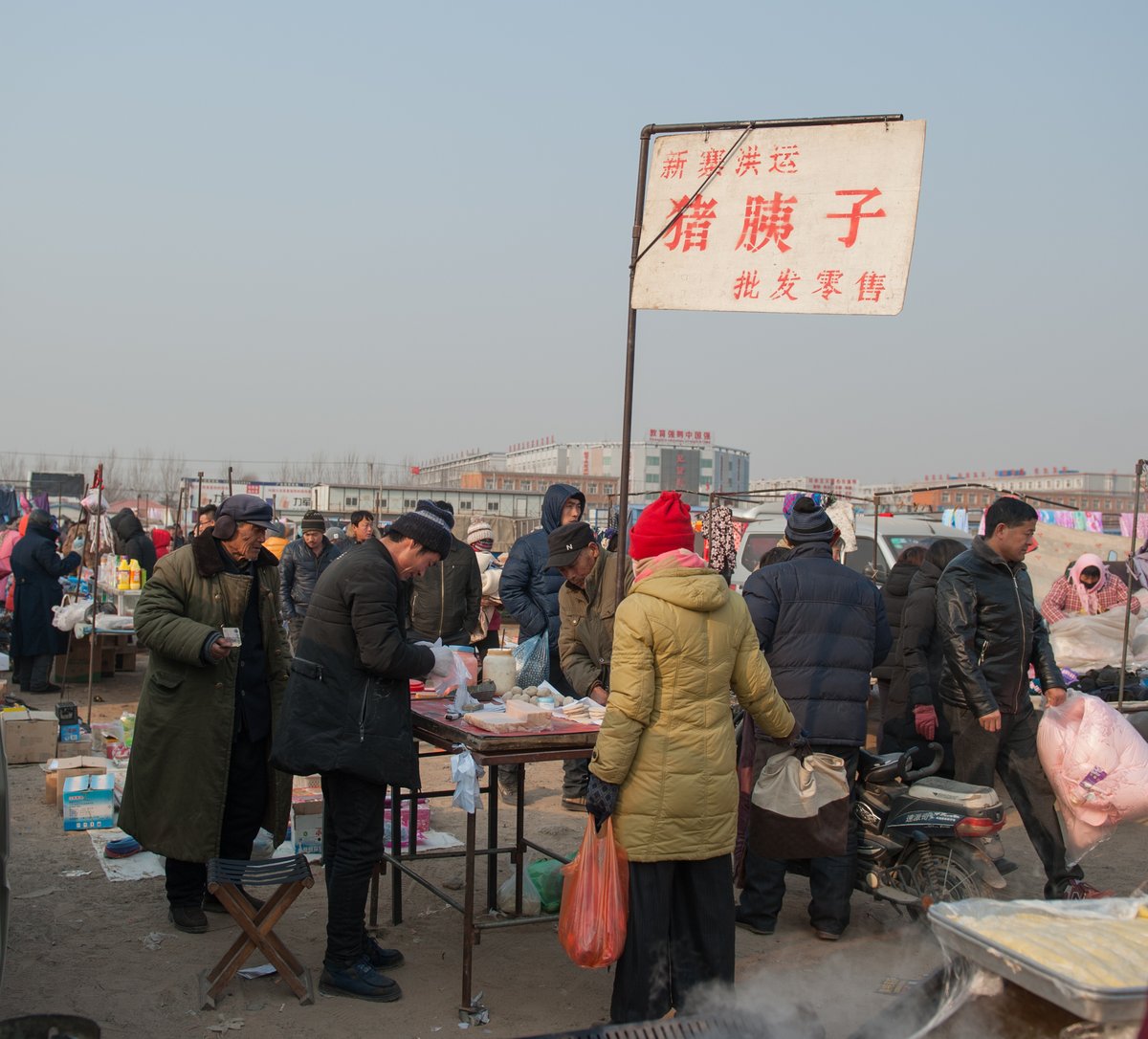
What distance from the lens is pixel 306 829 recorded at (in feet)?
20.0

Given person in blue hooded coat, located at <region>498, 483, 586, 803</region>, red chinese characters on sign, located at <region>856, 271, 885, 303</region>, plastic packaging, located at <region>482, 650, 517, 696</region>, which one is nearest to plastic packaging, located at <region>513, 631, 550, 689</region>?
person in blue hooded coat, located at <region>498, 483, 586, 803</region>

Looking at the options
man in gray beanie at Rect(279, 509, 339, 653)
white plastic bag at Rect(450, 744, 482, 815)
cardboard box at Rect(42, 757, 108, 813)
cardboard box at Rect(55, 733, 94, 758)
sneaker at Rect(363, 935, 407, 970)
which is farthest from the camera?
man in gray beanie at Rect(279, 509, 339, 653)

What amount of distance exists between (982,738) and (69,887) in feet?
15.2

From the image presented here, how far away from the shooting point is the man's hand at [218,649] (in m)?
4.61

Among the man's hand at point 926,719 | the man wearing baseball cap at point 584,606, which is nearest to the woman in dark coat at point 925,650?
the man's hand at point 926,719

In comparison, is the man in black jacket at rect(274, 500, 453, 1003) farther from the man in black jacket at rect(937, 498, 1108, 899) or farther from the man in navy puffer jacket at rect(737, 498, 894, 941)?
the man in black jacket at rect(937, 498, 1108, 899)

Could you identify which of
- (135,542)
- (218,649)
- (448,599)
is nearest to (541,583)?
(448,599)

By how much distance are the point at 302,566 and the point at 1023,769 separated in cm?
678

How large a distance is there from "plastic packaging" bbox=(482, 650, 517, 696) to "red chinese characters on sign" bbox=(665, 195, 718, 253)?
1.97 m

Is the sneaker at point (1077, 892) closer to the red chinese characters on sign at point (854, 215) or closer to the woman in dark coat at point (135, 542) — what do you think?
the red chinese characters on sign at point (854, 215)

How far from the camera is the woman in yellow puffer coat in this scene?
3.67 meters

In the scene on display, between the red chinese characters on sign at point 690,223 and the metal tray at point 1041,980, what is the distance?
2.89 m

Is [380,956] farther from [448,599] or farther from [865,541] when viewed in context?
[865,541]

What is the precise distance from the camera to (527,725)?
4.15 meters
